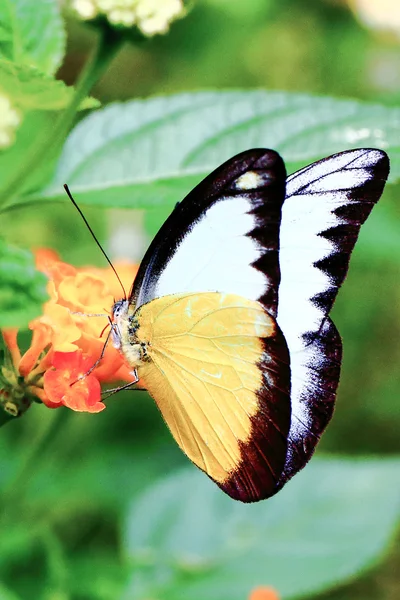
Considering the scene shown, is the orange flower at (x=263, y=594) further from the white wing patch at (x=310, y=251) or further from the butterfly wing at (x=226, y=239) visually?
the butterfly wing at (x=226, y=239)

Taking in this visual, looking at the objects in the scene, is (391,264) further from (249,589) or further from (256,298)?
(256,298)

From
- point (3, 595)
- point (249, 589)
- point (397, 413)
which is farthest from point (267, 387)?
point (397, 413)

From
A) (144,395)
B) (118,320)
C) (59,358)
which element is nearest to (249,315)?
(118,320)

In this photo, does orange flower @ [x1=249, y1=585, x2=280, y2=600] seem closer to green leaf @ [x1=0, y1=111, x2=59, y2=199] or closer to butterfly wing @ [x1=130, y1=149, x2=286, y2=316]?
butterfly wing @ [x1=130, y1=149, x2=286, y2=316]

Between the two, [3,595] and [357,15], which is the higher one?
[357,15]

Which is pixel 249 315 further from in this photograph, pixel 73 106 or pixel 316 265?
pixel 73 106

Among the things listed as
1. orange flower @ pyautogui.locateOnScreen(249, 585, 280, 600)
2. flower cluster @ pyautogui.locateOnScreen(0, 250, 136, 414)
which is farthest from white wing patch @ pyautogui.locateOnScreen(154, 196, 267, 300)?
orange flower @ pyautogui.locateOnScreen(249, 585, 280, 600)
